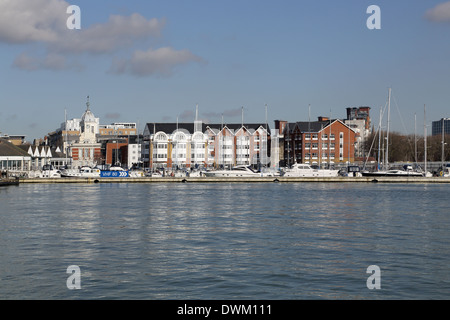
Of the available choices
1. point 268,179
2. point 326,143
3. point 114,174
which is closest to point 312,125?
point 326,143

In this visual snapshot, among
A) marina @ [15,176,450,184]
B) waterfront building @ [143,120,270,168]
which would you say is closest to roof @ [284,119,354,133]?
waterfront building @ [143,120,270,168]

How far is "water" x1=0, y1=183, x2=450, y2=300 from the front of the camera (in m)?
20.0

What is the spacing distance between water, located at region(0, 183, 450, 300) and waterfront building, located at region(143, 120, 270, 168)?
12040 centimetres

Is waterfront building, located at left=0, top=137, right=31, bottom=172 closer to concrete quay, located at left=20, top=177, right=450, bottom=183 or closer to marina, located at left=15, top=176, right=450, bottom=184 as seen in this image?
marina, located at left=15, top=176, right=450, bottom=184

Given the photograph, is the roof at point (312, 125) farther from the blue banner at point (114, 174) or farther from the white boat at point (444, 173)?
the blue banner at point (114, 174)

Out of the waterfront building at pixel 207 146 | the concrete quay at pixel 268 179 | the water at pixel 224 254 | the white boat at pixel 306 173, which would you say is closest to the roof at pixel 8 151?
the concrete quay at pixel 268 179

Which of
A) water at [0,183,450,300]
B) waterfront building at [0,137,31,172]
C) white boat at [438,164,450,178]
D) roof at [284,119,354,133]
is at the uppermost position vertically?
roof at [284,119,354,133]

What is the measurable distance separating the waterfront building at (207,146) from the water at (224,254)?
4740 inches

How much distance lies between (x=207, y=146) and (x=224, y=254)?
473 feet

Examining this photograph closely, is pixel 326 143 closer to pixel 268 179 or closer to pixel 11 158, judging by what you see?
pixel 268 179

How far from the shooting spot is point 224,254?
26.9 meters

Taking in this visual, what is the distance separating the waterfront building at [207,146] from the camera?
168250 mm
